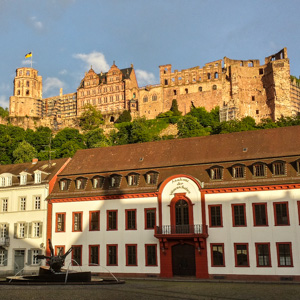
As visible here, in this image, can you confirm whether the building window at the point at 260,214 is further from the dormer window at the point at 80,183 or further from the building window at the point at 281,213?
the dormer window at the point at 80,183

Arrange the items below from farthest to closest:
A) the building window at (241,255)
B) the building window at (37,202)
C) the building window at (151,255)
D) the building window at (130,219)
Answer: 1. the building window at (37,202)
2. the building window at (130,219)
3. the building window at (151,255)
4. the building window at (241,255)

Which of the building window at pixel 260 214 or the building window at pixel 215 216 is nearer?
the building window at pixel 260 214

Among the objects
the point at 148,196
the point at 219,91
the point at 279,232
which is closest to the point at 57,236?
the point at 148,196

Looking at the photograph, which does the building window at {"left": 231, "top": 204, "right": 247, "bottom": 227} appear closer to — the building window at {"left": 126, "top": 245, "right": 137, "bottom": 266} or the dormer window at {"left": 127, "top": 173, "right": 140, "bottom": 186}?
the building window at {"left": 126, "top": 245, "right": 137, "bottom": 266}

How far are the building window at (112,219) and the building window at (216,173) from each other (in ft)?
31.3

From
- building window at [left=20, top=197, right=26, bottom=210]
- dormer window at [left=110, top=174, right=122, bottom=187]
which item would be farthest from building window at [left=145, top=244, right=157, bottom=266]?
building window at [left=20, top=197, right=26, bottom=210]

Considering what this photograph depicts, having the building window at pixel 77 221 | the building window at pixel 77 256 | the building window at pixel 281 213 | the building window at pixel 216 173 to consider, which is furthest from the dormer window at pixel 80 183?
the building window at pixel 281 213

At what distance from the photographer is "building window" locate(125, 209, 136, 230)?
128 feet

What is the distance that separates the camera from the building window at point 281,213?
3412cm

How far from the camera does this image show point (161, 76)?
401 feet

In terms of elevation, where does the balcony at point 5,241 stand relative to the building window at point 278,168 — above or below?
below

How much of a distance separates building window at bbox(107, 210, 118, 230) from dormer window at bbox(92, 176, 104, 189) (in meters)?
2.82

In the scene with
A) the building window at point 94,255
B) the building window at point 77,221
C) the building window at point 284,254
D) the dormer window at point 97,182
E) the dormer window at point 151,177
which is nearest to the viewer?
the building window at point 284,254

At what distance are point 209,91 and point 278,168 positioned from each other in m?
81.6
